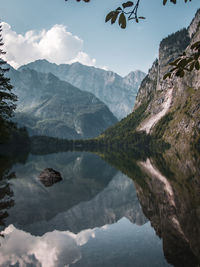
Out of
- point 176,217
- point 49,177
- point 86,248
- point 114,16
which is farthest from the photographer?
point 49,177

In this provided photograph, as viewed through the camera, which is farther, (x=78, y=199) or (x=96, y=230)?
(x=78, y=199)

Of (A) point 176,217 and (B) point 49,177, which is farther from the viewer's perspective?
(B) point 49,177

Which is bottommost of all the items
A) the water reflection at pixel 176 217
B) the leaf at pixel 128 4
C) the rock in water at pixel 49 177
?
the water reflection at pixel 176 217

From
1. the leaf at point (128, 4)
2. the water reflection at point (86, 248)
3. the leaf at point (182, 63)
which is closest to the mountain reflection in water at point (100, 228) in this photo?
the water reflection at point (86, 248)

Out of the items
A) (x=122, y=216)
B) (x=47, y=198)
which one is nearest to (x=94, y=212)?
(x=122, y=216)

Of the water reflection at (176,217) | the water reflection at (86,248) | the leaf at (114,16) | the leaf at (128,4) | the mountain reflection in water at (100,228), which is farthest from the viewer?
the mountain reflection in water at (100,228)

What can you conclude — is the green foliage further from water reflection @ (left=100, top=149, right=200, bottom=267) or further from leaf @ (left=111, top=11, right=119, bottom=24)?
water reflection @ (left=100, top=149, right=200, bottom=267)

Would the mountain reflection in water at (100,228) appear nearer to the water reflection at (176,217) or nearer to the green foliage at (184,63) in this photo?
the water reflection at (176,217)

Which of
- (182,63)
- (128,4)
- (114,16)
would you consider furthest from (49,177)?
(128,4)

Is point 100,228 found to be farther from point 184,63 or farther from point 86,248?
point 184,63

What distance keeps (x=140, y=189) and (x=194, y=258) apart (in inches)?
931

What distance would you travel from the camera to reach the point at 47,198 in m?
32.5

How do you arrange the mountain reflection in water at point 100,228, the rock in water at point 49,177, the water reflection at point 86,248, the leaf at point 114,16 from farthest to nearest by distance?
the rock in water at point 49,177 < the mountain reflection in water at point 100,228 < the water reflection at point 86,248 < the leaf at point 114,16

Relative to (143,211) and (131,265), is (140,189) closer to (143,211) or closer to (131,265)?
(143,211)
